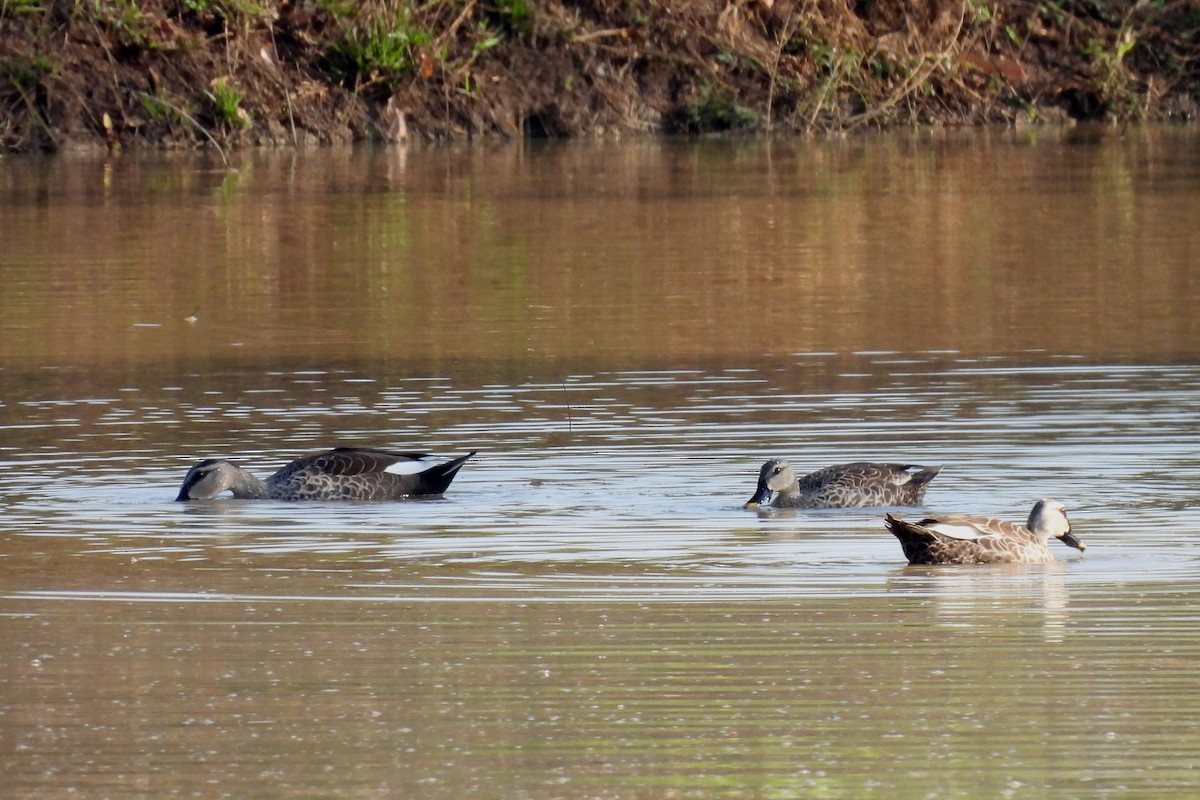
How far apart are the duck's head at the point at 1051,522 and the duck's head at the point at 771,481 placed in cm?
141

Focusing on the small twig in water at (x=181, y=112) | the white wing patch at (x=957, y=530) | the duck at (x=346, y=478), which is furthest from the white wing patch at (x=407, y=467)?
the small twig in water at (x=181, y=112)

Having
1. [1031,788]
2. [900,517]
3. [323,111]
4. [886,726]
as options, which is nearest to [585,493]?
[900,517]

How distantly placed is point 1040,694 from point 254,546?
361 centimetres

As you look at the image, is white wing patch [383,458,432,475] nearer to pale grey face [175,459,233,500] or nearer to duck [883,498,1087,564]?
pale grey face [175,459,233,500]

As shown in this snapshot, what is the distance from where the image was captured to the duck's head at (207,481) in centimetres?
959

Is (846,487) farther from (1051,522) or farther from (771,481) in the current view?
(1051,522)

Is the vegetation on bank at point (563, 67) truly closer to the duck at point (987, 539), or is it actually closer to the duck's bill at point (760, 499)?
the duck's bill at point (760, 499)

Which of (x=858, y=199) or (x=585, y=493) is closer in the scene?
(x=585, y=493)

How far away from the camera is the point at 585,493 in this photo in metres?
9.58

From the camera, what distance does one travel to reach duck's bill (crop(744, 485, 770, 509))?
9328 mm

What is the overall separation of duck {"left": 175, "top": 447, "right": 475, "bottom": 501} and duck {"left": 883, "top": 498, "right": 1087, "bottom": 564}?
227 centimetres

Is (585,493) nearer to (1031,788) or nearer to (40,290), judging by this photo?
(1031,788)

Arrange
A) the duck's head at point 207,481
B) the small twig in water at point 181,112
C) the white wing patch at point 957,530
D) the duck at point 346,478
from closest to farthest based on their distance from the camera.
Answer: the white wing patch at point 957,530 < the duck's head at point 207,481 < the duck at point 346,478 < the small twig in water at point 181,112

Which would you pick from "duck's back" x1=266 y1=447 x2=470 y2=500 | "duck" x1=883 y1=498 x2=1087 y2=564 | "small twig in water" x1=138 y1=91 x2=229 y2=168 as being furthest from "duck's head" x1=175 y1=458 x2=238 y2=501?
"small twig in water" x1=138 y1=91 x2=229 y2=168
